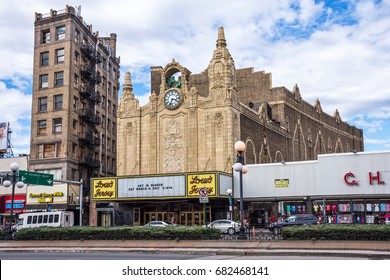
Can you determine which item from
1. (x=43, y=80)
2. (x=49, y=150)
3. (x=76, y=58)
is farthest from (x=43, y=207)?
(x=76, y=58)

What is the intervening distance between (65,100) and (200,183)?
25.7 meters

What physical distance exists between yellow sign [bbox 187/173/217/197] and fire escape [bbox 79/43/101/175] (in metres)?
22.4

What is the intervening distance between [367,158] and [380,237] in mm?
26876

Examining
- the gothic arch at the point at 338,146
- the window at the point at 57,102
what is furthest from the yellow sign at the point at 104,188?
the gothic arch at the point at 338,146

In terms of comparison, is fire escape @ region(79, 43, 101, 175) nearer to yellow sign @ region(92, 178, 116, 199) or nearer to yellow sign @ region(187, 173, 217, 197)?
yellow sign @ region(92, 178, 116, 199)

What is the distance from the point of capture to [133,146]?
59.9 meters

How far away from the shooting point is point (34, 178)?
1636 inches

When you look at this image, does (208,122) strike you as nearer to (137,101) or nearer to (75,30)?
(137,101)

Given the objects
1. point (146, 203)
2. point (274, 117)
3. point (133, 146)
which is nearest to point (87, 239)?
point (146, 203)

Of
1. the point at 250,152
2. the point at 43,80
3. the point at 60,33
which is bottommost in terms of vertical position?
the point at 250,152

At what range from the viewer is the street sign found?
4066cm

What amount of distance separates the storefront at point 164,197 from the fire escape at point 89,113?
12.9 meters

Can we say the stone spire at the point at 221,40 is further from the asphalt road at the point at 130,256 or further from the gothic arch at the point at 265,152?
the asphalt road at the point at 130,256

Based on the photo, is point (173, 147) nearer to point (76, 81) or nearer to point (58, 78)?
point (76, 81)
